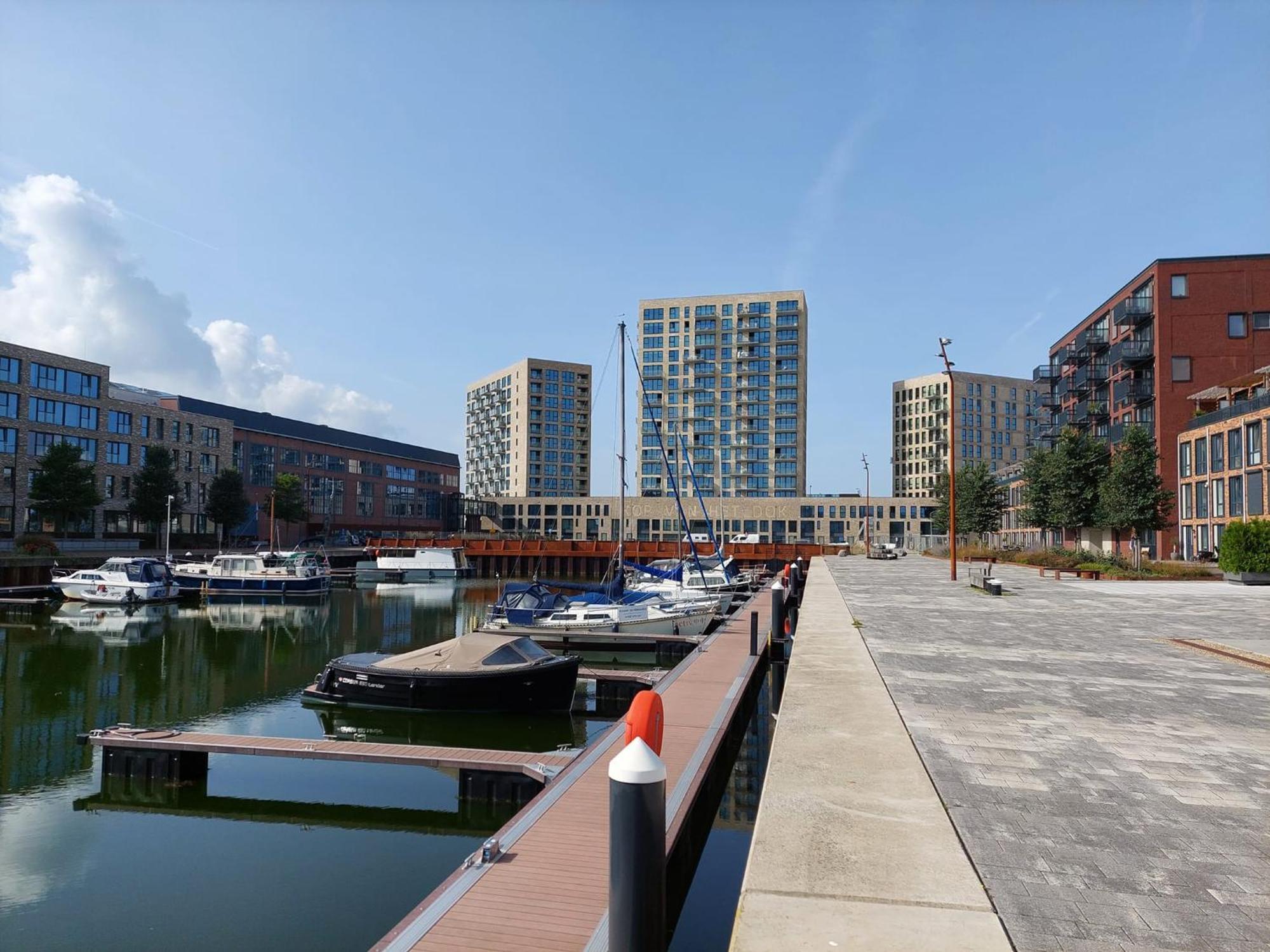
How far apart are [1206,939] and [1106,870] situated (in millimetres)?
1061

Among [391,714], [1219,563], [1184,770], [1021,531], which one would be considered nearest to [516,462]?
[1021,531]

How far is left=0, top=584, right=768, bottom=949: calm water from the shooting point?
9.80 m

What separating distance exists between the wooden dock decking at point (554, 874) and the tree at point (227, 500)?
80.3 metres

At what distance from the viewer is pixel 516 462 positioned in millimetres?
152875

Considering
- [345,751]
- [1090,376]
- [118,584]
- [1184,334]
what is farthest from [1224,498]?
[118,584]

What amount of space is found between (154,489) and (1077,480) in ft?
248

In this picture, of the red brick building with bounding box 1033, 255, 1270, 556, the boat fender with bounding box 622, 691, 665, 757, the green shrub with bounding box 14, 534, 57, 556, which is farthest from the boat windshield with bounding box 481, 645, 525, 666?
the red brick building with bounding box 1033, 255, 1270, 556

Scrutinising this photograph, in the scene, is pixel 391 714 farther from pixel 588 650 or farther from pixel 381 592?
pixel 381 592

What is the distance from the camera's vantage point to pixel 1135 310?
224 ft

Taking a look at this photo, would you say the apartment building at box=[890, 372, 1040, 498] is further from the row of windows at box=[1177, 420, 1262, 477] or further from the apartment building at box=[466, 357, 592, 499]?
the row of windows at box=[1177, 420, 1262, 477]

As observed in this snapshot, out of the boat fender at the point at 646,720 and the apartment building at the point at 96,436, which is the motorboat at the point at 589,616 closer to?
the boat fender at the point at 646,720

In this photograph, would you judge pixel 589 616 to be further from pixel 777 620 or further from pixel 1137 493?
pixel 1137 493

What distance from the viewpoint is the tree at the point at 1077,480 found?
61156mm

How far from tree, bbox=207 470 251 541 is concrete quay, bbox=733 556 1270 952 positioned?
7801 centimetres
